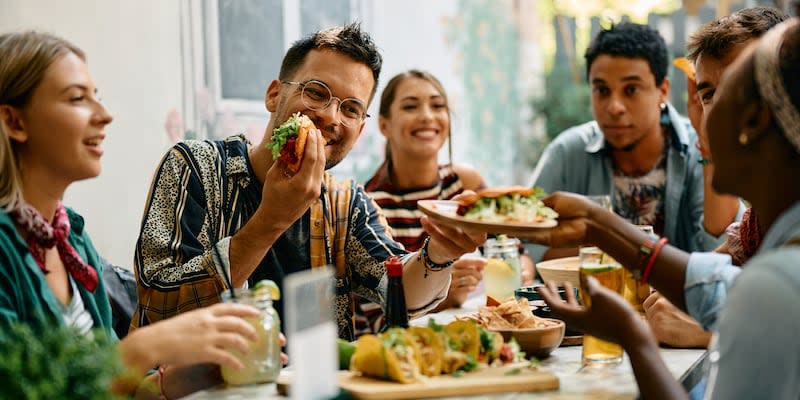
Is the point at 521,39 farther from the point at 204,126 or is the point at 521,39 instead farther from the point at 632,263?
the point at 632,263

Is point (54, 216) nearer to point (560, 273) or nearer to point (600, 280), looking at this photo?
point (600, 280)

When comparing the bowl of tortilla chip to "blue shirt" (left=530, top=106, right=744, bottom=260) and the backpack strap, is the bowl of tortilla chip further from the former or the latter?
"blue shirt" (left=530, top=106, right=744, bottom=260)

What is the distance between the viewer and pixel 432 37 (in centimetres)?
664

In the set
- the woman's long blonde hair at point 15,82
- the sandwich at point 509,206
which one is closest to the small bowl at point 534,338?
the sandwich at point 509,206

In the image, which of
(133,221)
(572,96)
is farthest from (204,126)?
(572,96)

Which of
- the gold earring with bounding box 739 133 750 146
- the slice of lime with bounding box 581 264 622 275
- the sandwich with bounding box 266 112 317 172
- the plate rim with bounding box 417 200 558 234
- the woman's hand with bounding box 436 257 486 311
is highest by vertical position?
the gold earring with bounding box 739 133 750 146

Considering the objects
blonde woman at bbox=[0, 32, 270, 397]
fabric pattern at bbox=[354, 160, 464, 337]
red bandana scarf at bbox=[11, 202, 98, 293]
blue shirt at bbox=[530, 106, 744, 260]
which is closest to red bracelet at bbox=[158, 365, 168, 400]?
blonde woman at bbox=[0, 32, 270, 397]

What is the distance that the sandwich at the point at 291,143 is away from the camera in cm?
243

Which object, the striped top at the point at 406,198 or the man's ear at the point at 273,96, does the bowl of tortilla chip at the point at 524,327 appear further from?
the striped top at the point at 406,198

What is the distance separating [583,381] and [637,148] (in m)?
2.56

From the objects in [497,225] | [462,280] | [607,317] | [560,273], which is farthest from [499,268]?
[607,317]

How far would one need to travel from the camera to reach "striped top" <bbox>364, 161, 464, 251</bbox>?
4008 mm

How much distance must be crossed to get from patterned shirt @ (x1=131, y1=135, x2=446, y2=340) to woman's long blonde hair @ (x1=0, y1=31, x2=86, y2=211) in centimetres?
60

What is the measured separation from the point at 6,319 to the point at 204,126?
2.28 m
